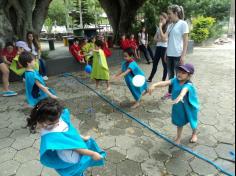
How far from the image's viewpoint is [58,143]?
1927mm

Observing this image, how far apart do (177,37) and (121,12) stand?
7230 millimetres

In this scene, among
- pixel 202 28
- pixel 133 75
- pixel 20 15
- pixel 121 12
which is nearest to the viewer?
pixel 133 75

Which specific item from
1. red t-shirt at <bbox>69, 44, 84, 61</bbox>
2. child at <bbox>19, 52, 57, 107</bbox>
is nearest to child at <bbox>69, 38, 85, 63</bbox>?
red t-shirt at <bbox>69, 44, 84, 61</bbox>

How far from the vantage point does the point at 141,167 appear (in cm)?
296

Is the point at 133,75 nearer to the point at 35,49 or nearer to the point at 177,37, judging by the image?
the point at 177,37

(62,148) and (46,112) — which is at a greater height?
(46,112)

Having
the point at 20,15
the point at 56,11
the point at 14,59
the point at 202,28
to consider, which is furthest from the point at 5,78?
the point at 56,11

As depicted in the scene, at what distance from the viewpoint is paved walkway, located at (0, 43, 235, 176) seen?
9.73ft

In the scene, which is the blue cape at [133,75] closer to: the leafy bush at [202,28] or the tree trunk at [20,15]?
the tree trunk at [20,15]

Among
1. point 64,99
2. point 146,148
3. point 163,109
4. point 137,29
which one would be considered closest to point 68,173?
point 146,148

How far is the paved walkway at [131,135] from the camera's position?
296 centimetres

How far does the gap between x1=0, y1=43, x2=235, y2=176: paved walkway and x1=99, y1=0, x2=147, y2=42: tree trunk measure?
5.73m

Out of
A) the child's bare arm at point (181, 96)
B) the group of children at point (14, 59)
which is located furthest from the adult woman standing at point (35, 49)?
the child's bare arm at point (181, 96)

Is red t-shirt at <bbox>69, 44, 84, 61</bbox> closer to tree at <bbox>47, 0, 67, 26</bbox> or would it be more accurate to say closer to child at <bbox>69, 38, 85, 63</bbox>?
child at <bbox>69, 38, 85, 63</bbox>
